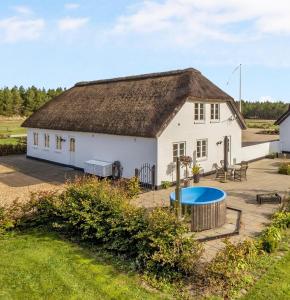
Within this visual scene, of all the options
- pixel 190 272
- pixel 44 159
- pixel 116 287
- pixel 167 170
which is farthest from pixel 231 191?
pixel 44 159

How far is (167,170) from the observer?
20.4 meters

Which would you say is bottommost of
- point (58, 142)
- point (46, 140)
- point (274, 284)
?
point (274, 284)

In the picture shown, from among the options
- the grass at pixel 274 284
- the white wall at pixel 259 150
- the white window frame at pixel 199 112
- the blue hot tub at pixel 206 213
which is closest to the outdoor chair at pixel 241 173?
the white window frame at pixel 199 112

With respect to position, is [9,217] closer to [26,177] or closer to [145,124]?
[145,124]

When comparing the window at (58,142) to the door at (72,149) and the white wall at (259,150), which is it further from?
Answer: the white wall at (259,150)

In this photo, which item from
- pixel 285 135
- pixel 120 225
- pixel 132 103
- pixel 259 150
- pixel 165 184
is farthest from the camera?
pixel 285 135

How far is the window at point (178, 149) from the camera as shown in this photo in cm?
2111

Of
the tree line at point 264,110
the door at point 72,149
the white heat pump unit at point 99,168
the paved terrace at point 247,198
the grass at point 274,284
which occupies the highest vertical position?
the tree line at point 264,110

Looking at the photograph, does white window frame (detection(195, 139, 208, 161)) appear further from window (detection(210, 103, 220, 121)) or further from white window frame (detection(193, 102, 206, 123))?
window (detection(210, 103, 220, 121))

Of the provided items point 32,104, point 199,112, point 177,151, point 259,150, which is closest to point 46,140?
point 177,151

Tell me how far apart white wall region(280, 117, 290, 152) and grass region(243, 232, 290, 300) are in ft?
81.9

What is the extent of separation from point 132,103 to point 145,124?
3284mm

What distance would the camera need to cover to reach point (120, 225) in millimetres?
11078

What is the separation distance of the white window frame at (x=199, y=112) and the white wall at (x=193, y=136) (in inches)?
12.8
